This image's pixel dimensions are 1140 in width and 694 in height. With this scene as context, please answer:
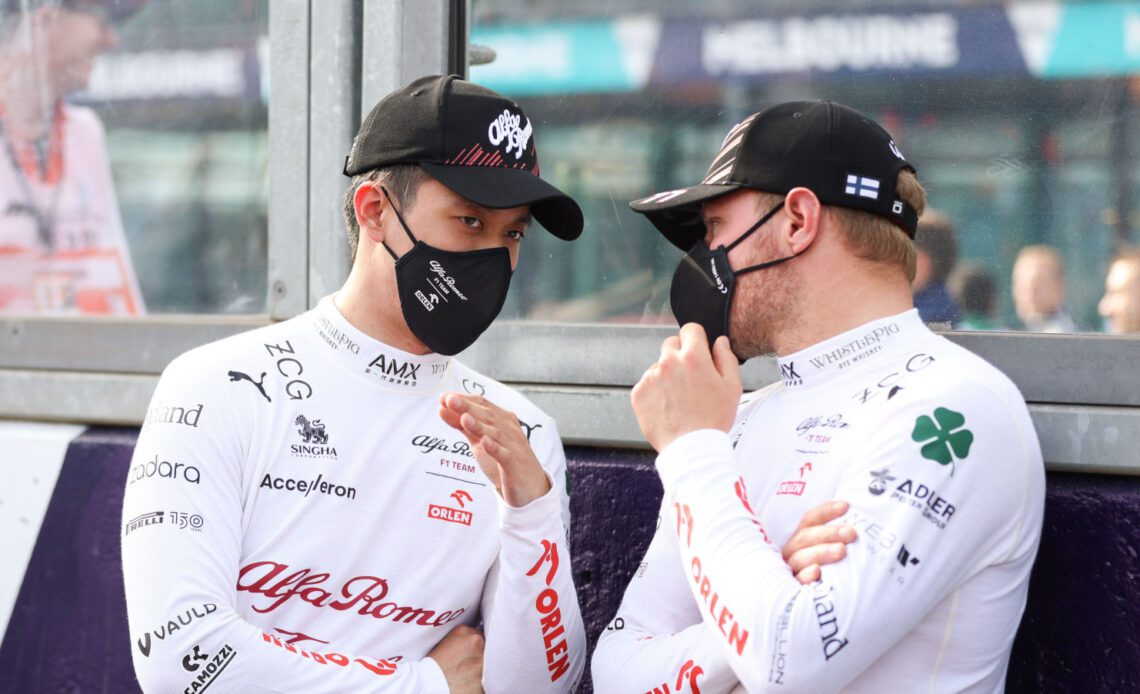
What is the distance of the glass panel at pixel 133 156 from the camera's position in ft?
13.0

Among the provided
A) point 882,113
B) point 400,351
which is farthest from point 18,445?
point 882,113

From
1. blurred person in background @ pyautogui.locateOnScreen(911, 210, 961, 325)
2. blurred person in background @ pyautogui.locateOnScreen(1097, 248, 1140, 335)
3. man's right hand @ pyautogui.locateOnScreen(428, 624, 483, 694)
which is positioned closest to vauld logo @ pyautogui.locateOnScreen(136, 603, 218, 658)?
man's right hand @ pyautogui.locateOnScreen(428, 624, 483, 694)

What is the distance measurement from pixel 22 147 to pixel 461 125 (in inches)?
95.1

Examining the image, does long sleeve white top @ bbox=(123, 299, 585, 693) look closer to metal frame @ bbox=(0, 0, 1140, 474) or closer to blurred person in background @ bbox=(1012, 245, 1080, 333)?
metal frame @ bbox=(0, 0, 1140, 474)

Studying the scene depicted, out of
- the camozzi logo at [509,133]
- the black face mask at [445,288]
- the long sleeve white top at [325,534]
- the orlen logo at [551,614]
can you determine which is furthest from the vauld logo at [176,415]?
the camozzi logo at [509,133]

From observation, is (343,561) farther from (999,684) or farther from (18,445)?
(18,445)

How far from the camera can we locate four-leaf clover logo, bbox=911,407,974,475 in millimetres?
2016

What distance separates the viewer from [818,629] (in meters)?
1.90

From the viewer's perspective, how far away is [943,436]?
6.70 feet

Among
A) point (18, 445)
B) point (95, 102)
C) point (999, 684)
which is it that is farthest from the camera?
point (95, 102)

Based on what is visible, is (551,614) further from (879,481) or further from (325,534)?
(879,481)

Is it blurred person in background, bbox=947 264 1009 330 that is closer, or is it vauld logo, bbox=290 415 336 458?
vauld logo, bbox=290 415 336 458

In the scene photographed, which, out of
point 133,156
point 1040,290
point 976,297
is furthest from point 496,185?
point 133,156

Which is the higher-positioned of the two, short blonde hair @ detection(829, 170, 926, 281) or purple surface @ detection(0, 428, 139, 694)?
short blonde hair @ detection(829, 170, 926, 281)
